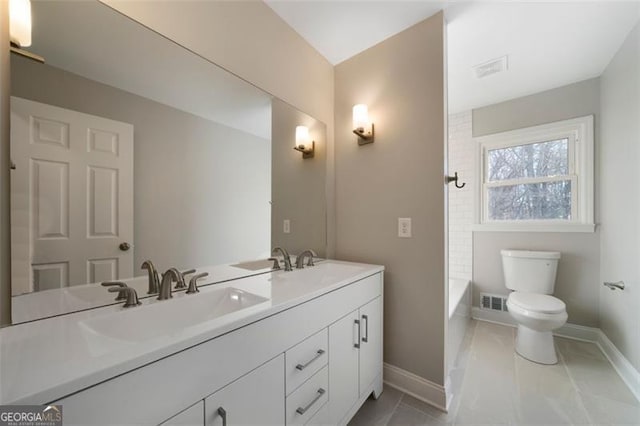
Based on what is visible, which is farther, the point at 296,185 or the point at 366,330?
the point at 296,185

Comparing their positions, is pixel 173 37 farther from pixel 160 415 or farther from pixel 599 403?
pixel 599 403

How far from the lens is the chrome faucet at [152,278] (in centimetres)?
96

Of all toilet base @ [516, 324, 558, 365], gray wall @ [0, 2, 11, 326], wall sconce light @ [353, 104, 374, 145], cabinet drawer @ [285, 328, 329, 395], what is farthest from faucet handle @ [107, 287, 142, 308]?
toilet base @ [516, 324, 558, 365]

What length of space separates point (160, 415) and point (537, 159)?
135 inches

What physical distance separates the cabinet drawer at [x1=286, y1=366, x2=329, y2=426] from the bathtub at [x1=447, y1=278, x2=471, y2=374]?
3.11 feet

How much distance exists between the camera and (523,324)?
1.93 meters

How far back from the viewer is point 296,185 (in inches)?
66.4

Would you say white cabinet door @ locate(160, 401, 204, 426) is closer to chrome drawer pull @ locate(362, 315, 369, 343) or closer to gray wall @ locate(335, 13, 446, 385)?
chrome drawer pull @ locate(362, 315, 369, 343)

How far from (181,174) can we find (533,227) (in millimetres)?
3069

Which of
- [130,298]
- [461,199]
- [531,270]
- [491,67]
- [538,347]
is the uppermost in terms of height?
[491,67]

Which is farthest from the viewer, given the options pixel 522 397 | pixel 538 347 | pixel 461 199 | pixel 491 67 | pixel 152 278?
pixel 461 199

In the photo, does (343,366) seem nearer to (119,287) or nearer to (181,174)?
(119,287)

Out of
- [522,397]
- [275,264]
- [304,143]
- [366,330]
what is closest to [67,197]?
[275,264]

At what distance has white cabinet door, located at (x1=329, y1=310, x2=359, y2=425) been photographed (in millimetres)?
1124
